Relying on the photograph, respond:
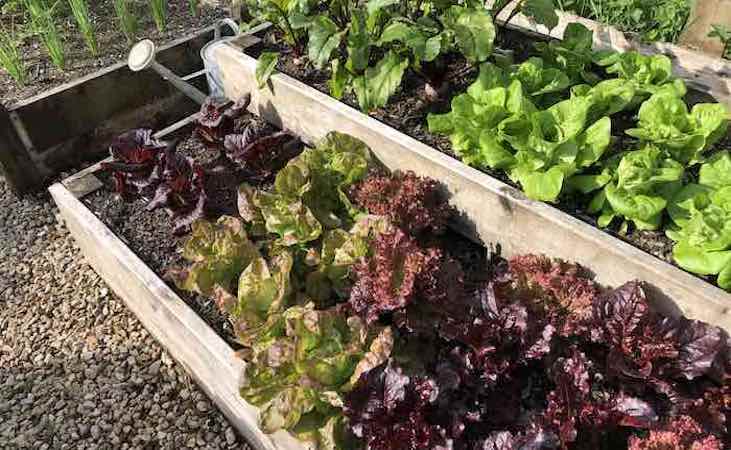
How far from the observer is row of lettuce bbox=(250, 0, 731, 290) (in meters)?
2.13

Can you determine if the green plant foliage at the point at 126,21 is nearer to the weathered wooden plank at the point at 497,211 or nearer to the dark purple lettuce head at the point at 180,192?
the weathered wooden plank at the point at 497,211

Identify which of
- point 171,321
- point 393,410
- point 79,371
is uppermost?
point 393,410

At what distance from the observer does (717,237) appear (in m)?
1.97

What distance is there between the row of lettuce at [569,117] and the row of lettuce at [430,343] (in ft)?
0.87

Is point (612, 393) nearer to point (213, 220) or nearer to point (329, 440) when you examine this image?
point (329, 440)

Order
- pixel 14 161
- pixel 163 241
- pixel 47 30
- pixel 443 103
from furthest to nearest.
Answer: pixel 47 30
pixel 14 161
pixel 443 103
pixel 163 241

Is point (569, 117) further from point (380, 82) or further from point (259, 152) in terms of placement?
point (259, 152)

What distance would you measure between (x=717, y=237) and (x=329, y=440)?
140 centimetres

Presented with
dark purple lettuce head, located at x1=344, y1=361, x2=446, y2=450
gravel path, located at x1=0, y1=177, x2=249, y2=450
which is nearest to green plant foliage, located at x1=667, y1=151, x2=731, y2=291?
dark purple lettuce head, located at x1=344, y1=361, x2=446, y2=450

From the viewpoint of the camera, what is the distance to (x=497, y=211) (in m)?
2.44

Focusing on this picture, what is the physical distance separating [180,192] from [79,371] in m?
0.95

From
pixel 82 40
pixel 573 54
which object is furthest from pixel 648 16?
pixel 82 40

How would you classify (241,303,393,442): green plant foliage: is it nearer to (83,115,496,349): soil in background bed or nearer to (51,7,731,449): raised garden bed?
(51,7,731,449): raised garden bed

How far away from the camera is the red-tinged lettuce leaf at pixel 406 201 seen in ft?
7.88
